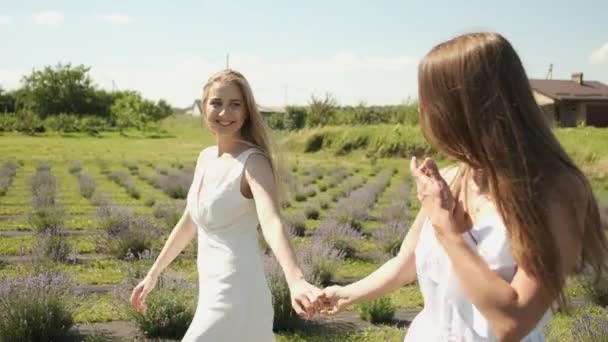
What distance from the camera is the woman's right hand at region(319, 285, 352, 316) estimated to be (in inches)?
97.7

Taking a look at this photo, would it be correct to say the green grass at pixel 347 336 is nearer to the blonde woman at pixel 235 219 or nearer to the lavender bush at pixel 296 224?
the blonde woman at pixel 235 219

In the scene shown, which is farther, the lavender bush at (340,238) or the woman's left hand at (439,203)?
the lavender bush at (340,238)

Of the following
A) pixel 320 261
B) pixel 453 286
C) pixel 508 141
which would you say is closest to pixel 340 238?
pixel 320 261

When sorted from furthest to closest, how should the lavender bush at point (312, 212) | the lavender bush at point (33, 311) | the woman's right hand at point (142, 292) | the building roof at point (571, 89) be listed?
the building roof at point (571, 89) → the lavender bush at point (312, 212) → the lavender bush at point (33, 311) → the woman's right hand at point (142, 292)

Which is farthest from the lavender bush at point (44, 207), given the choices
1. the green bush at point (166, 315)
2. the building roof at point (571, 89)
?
the building roof at point (571, 89)

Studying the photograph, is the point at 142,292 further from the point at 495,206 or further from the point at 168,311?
the point at 168,311

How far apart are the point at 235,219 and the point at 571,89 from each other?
42.4 meters

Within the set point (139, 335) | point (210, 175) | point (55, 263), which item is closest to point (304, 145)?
point (55, 263)

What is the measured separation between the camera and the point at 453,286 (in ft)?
6.20

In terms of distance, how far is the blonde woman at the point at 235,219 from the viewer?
2977 millimetres

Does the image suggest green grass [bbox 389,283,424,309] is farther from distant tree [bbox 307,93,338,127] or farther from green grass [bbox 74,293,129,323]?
distant tree [bbox 307,93,338,127]

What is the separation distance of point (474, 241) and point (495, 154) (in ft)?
0.81

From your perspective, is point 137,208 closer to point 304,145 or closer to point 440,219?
point 440,219

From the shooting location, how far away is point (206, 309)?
9.93ft
